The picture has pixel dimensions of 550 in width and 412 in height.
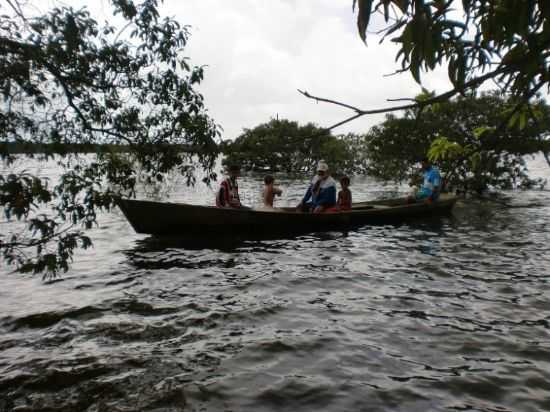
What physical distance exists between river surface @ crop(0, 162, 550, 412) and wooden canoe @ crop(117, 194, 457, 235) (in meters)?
1.04

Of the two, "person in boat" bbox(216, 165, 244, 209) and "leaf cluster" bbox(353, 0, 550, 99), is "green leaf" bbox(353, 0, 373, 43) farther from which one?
"person in boat" bbox(216, 165, 244, 209)

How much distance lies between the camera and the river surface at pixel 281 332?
4.04m

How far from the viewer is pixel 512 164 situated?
23.2 metres

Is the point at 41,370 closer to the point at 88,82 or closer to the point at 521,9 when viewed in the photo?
the point at 88,82

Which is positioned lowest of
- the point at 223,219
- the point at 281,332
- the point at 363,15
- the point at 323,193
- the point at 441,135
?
the point at 281,332

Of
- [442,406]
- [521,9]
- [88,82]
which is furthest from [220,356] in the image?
[521,9]

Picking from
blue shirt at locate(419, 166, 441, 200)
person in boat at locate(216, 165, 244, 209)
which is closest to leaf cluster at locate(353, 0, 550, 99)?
person in boat at locate(216, 165, 244, 209)

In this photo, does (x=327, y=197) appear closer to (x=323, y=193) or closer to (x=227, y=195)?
(x=323, y=193)

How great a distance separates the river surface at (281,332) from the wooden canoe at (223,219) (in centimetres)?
104

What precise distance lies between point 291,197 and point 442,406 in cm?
2009

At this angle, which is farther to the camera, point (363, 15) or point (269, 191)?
point (269, 191)

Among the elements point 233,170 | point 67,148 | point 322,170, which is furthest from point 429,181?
point 67,148

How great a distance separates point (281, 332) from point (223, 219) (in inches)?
224

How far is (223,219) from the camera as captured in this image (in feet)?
35.3
